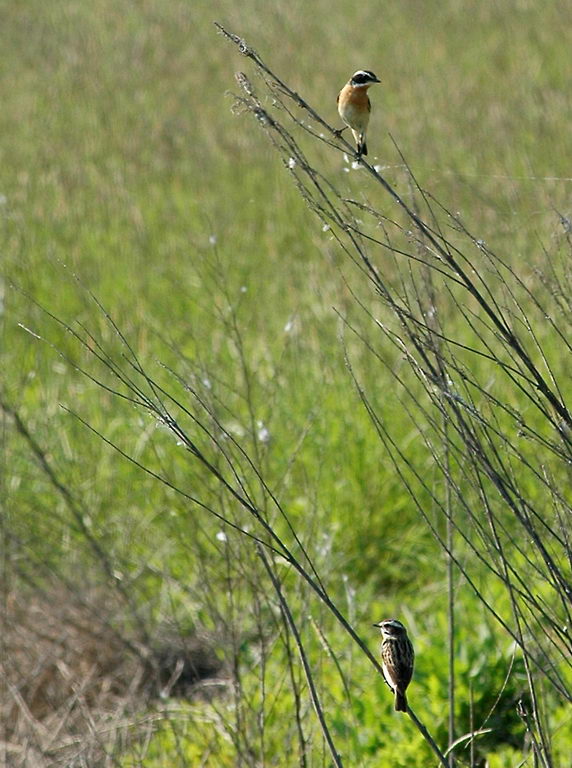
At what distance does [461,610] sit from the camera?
15.0 feet

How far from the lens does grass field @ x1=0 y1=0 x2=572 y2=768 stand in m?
3.48

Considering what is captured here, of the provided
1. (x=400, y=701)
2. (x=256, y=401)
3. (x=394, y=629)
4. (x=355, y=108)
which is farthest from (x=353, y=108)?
(x=256, y=401)

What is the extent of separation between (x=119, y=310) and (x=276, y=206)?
230 centimetres

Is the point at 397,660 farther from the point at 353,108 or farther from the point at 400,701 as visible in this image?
the point at 353,108

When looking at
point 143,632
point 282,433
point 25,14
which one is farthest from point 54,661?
point 25,14

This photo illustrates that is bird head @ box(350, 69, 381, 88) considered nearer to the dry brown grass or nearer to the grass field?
the grass field

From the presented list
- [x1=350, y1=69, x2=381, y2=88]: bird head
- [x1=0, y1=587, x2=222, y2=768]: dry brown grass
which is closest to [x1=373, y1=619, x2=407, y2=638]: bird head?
[x1=350, y1=69, x2=381, y2=88]: bird head

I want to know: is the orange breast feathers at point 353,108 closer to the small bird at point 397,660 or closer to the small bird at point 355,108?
the small bird at point 355,108

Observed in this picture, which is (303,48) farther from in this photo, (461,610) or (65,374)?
(461,610)

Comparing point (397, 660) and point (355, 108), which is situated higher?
point (355, 108)

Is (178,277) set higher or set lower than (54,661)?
higher

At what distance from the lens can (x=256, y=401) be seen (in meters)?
6.22

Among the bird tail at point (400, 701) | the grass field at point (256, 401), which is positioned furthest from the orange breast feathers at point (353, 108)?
the bird tail at point (400, 701)

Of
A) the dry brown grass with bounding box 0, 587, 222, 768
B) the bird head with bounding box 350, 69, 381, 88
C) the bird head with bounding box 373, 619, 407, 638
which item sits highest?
the bird head with bounding box 350, 69, 381, 88
